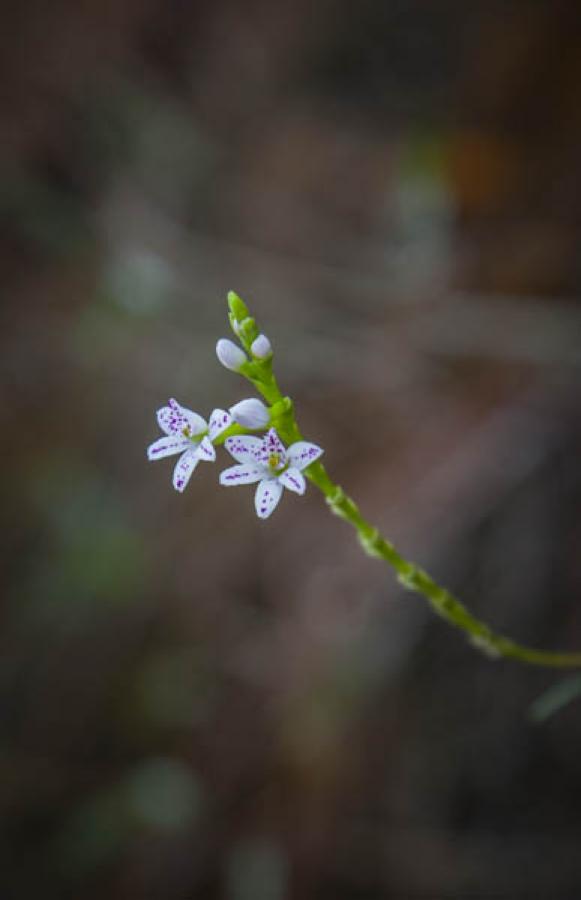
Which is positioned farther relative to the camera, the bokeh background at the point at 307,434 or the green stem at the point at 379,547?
the bokeh background at the point at 307,434

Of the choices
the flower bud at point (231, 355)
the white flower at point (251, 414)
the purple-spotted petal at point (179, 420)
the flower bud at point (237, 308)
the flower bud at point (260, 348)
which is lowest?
the white flower at point (251, 414)

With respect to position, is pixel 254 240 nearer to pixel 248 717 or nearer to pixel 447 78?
pixel 447 78

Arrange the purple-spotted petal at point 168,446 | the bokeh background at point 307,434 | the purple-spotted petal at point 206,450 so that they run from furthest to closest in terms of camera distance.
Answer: the bokeh background at point 307,434 → the purple-spotted petal at point 168,446 → the purple-spotted petal at point 206,450

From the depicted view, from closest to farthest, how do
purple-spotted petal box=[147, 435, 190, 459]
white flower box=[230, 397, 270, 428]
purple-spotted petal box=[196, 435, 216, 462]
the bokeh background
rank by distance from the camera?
white flower box=[230, 397, 270, 428] < purple-spotted petal box=[196, 435, 216, 462] < purple-spotted petal box=[147, 435, 190, 459] < the bokeh background

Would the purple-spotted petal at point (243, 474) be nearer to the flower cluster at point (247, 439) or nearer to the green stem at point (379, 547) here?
the flower cluster at point (247, 439)

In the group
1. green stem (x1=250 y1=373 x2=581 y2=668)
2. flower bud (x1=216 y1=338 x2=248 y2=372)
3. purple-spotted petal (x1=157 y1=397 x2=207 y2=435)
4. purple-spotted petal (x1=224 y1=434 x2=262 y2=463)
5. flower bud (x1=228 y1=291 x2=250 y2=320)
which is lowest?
green stem (x1=250 y1=373 x2=581 y2=668)

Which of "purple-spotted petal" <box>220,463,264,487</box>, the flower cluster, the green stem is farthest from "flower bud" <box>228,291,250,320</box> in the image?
"purple-spotted petal" <box>220,463,264,487</box>

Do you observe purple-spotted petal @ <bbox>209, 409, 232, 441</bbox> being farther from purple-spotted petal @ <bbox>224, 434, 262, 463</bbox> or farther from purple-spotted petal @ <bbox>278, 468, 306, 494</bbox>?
purple-spotted petal @ <bbox>278, 468, 306, 494</bbox>

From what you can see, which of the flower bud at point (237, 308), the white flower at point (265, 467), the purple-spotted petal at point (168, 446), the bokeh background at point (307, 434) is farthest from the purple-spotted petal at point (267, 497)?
the bokeh background at point (307, 434)

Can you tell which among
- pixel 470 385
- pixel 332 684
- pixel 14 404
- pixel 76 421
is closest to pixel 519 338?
pixel 470 385
